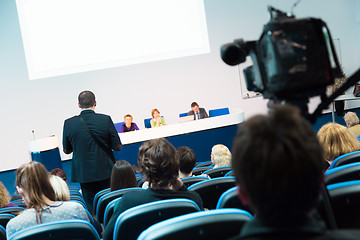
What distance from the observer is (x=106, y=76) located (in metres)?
9.02

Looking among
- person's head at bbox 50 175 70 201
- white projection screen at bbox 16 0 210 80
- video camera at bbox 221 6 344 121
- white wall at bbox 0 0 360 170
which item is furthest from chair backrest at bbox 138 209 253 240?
white wall at bbox 0 0 360 170

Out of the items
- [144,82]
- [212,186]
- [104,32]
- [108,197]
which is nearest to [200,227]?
[212,186]

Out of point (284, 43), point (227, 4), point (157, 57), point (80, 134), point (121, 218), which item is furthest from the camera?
point (227, 4)

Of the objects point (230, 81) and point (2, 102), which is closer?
point (2, 102)

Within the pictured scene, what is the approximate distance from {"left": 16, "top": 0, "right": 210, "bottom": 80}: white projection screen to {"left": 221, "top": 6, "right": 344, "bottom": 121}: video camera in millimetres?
7414

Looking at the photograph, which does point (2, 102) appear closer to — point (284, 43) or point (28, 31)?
point (28, 31)

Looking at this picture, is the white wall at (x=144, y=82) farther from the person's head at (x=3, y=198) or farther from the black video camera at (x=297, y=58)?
the black video camera at (x=297, y=58)

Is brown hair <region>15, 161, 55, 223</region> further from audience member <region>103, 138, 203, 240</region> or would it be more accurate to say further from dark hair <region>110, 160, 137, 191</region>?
dark hair <region>110, 160, 137, 191</region>

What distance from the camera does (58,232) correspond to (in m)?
1.50

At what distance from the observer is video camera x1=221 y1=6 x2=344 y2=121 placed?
994 millimetres

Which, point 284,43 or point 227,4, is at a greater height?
point 227,4

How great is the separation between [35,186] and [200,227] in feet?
4.02

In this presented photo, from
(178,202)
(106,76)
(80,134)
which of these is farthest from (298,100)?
(106,76)

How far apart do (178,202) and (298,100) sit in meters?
0.70
